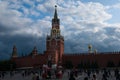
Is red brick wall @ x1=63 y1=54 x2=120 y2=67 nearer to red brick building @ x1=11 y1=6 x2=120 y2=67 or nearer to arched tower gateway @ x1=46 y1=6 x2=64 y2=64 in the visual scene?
red brick building @ x1=11 y1=6 x2=120 y2=67

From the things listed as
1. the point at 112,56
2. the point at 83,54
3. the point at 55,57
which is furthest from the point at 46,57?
the point at 112,56

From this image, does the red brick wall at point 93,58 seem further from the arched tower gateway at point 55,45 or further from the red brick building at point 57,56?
the arched tower gateway at point 55,45

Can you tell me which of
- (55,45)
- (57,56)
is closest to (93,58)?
(57,56)

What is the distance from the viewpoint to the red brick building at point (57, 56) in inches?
3014

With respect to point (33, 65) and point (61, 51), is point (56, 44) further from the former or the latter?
point (33, 65)

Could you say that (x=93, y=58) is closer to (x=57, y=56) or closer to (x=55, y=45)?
(x=57, y=56)

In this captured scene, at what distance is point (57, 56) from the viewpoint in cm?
8038

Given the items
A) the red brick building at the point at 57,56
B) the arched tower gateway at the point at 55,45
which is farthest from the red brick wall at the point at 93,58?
the arched tower gateway at the point at 55,45

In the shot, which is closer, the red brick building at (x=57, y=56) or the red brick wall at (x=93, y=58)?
the red brick wall at (x=93, y=58)

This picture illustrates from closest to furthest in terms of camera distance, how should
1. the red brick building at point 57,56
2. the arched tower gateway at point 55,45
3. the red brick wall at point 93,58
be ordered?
the red brick wall at point 93,58 → the red brick building at point 57,56 → the arched tower gateway at point 55,45

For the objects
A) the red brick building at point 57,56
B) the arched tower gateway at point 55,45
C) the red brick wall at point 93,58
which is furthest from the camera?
the arched tower gateway at point 55,45

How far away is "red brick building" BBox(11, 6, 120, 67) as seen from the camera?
76562mm

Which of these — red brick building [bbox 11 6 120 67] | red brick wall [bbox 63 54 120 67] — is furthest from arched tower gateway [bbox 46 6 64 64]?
red brick wall [bbox 63 54 120 67]

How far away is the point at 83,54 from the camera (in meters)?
80.3
